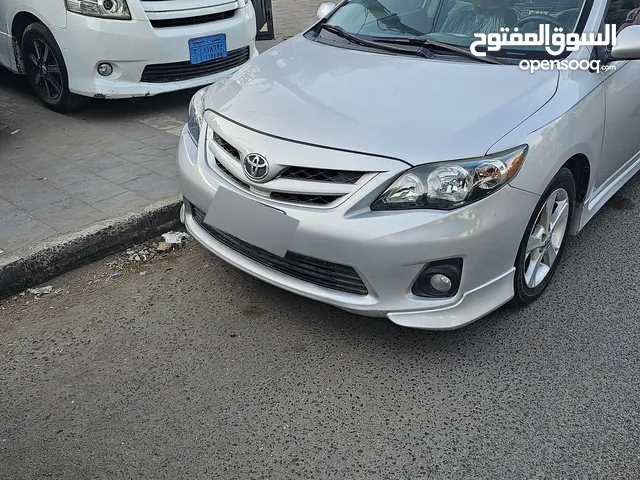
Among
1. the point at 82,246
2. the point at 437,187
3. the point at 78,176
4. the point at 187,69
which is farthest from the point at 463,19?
the point at 187,69

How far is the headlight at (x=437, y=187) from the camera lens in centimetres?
262

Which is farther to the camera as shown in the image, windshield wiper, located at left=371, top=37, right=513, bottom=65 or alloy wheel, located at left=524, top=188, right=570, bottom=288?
windshield wiper, located at left=371, top=37, right=513, bottom=65

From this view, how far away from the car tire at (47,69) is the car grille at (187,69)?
2.15ft

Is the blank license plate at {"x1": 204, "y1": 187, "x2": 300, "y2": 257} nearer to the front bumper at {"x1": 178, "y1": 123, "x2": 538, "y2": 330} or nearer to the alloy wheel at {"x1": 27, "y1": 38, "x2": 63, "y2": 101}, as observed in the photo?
the front bumper at {"x1": 178, "y1": 123, "x2": 538, "y2": 330}

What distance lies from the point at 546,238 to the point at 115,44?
11.9ft

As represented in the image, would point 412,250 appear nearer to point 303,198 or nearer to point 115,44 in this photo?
point 303,198

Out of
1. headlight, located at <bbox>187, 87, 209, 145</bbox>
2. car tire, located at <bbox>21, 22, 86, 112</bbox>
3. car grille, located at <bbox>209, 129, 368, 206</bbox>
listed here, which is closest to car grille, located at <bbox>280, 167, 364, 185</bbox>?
car grille, located at <bbox>209, 129, 368, 206</bbox>

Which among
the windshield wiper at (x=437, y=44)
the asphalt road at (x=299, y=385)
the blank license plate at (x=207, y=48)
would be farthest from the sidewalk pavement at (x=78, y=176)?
the windshield wiper at (x=437, y=44)

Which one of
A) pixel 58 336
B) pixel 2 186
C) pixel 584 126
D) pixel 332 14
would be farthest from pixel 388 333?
pixel 2 186

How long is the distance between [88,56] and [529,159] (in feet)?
12.3

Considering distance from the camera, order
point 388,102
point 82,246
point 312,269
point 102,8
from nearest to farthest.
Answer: point 312,269 < point 388,102 < point 82,246 < point 102,8

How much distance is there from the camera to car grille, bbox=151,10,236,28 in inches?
209

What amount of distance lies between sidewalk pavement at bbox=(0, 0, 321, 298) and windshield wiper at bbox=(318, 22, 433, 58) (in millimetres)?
1388

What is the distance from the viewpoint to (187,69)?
219 inches
